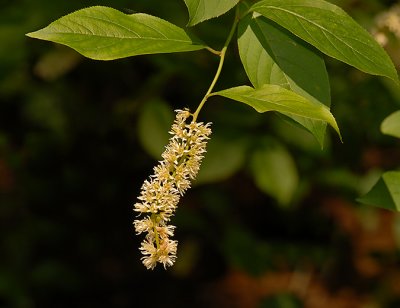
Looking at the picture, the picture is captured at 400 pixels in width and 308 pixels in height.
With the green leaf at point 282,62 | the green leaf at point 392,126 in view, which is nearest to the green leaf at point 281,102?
the green leaf at point 282,62

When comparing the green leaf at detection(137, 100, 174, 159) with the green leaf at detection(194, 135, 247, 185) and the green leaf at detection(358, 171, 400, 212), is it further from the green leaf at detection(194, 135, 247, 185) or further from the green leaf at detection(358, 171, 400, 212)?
the green leaf at detection(358, 171, 400, 212)

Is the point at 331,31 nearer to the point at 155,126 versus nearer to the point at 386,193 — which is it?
the point at 386,193

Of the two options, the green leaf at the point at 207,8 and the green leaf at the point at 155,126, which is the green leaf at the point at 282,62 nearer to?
the green leaf at the point at 207,8

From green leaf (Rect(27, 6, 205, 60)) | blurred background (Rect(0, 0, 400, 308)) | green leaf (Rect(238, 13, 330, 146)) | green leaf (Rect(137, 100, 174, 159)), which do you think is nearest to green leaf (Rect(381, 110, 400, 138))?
green leaf (Rect(238, 13, 330, 146))

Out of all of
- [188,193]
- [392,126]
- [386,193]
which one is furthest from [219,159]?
[188,193]

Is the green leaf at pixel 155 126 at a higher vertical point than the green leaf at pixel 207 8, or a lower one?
lower
